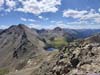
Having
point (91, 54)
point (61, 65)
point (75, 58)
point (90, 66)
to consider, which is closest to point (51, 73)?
point (61, 65)

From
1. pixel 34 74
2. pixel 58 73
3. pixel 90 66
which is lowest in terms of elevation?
pixel 34 74

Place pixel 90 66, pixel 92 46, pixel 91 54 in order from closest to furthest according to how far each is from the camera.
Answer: pixel 90 66 < pixel 91 54 < pixel 92 46

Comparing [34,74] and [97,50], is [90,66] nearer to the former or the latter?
[97,50]

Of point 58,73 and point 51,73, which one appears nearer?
point 58,73

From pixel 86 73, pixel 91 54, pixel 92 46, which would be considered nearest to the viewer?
pixel 86 73

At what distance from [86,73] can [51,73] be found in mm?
19854

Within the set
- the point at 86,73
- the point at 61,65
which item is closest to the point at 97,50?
the point at 61,65

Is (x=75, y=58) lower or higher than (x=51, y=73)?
higher

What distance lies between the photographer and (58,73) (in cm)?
5703

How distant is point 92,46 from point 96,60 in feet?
36.7

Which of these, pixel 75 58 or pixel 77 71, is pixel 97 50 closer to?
pixel 75 58

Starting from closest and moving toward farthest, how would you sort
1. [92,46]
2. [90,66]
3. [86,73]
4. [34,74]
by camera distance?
[86,73]
[90,66]
[92,46]
[34,74]

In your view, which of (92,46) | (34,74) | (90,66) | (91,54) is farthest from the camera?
(34,74)

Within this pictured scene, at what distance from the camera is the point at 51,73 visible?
6112cm
